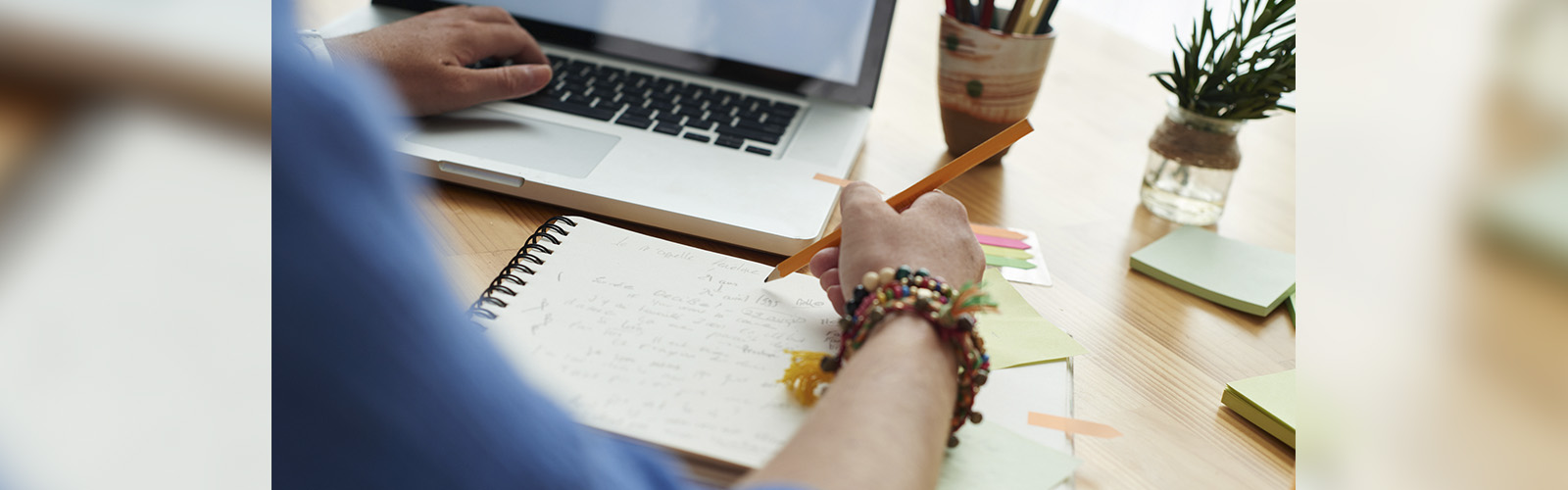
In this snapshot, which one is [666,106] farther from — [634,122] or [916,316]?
[916,316]

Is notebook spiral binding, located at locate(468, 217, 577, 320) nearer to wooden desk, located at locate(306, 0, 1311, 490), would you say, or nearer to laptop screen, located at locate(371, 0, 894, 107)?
wooden desk, located at locate(306, 0, 1311, 490)

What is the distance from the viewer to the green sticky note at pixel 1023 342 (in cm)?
53

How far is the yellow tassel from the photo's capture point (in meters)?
0.46

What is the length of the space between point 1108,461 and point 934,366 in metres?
0.12

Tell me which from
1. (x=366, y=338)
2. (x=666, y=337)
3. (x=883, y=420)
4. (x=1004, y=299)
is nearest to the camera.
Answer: (x=366, y=338)

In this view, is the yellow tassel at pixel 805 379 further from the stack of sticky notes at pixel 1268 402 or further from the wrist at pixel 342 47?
the wrist at pixel 342 47

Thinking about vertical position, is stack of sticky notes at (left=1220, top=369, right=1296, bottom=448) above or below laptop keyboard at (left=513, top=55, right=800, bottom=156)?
below

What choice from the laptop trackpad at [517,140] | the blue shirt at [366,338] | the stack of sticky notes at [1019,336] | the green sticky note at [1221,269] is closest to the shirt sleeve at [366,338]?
the blue shirt at [366,338]

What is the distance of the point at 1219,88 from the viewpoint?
72 centimetres

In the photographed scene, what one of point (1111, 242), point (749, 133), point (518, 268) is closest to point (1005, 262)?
point (1111, 242)

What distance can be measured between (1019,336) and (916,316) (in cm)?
13

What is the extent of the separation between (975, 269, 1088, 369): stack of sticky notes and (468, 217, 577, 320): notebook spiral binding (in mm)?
255

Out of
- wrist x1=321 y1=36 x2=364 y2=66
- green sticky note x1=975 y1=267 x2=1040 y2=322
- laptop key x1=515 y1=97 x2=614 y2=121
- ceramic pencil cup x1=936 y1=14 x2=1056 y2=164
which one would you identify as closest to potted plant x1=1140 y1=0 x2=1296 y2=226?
ceramic pencil cup x1=936 y1=14 x2=1056 y2=164

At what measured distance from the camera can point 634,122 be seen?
0.75 meters
